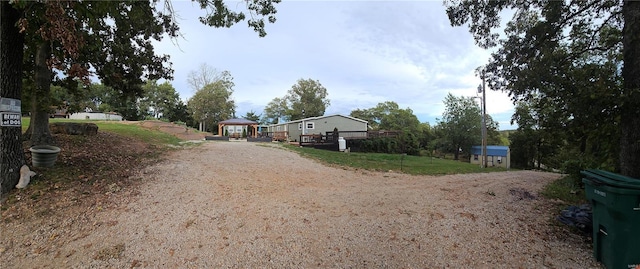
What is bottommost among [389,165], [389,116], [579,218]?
[389,165]

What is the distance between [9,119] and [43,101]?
293 centimetres

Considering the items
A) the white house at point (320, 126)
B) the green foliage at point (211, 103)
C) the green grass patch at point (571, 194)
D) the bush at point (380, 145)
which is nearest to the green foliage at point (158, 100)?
the green foliage at point (211, 103)

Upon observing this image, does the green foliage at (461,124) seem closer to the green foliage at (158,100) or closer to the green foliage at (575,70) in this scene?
the green foliage at (575,70)

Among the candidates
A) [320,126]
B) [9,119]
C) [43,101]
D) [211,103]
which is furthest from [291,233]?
[211,103]

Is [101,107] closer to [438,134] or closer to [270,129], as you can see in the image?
[270,129]

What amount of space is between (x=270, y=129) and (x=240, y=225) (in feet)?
116

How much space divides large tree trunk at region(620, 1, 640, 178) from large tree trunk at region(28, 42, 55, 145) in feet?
37.2

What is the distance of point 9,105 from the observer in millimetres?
4129

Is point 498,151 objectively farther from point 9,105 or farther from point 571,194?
point 9,105

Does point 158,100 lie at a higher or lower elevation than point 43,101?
higher

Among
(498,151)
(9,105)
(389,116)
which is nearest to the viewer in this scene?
(9,105)

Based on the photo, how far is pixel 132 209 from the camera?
391 cm

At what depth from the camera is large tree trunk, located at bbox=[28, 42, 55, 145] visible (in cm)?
645

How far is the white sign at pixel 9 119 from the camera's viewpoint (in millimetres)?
4055
